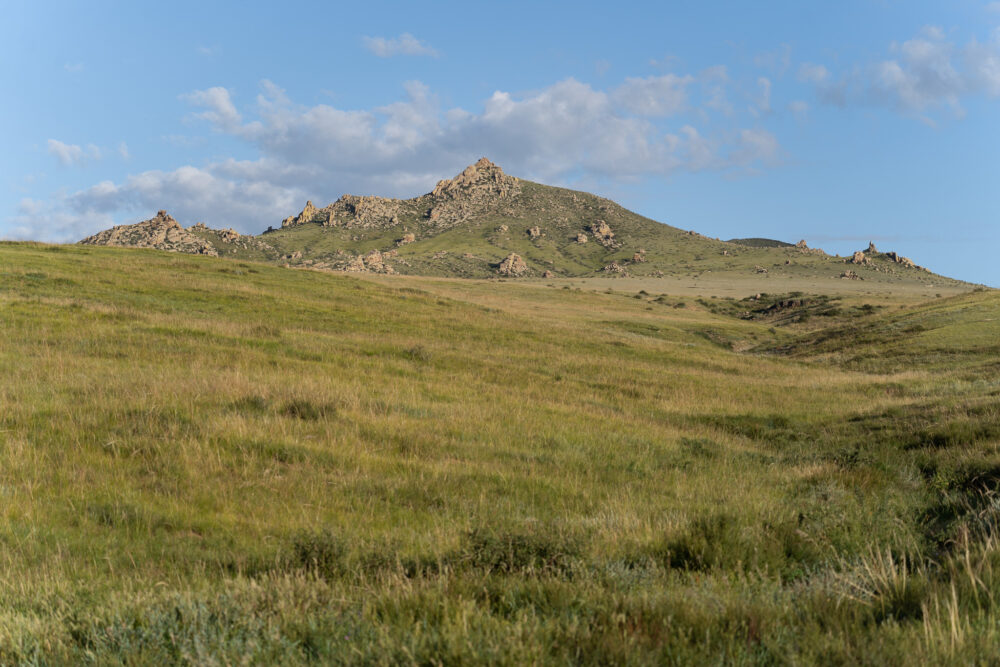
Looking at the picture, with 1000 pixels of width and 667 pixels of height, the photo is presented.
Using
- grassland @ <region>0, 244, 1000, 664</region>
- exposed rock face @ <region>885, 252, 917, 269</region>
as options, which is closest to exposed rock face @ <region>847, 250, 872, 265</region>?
exposed rock face @ <region>885, 252, 917, 269</region>

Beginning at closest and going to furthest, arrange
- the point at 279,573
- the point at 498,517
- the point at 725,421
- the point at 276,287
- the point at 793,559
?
the point at 279,573 < the point at 793,559 < the point at 498,517 < the point at 725,421 < the point at 276,287

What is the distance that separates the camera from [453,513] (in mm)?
6238

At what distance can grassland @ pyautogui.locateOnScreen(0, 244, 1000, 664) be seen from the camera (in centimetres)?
314

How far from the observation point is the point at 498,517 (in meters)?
5.97

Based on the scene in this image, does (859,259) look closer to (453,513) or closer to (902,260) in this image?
(902,260)

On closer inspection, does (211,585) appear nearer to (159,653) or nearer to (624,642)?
(159,653)

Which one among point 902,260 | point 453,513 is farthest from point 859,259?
point 453,513

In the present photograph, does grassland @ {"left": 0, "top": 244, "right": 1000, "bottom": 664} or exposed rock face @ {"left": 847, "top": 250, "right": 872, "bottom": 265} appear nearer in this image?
grassland @ {"left": 0, "top": 244, "right": 1000, "bottom": 664}

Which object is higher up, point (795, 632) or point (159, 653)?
point (795, 632)

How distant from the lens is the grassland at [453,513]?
3141mm

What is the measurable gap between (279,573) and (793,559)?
4516 millimetres

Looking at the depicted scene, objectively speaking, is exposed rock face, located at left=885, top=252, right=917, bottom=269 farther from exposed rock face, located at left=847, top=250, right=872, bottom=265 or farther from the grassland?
the grassland

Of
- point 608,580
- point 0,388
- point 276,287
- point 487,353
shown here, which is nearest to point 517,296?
point 276,287

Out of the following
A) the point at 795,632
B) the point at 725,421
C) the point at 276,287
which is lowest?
the point at 725,421
